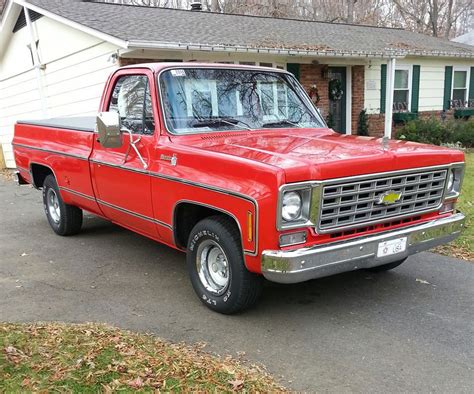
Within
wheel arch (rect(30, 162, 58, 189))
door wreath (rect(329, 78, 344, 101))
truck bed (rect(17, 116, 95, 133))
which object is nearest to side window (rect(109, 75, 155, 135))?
truck bed (rect(17, 116, 95, 133))

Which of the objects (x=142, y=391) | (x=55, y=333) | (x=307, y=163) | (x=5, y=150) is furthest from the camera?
(x=5, y=150)

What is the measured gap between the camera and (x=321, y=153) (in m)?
3.74

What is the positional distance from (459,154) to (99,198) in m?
3.58

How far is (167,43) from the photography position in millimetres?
9453

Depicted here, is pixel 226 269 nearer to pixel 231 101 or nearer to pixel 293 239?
pixel 293 239

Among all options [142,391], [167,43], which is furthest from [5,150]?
[142,391]

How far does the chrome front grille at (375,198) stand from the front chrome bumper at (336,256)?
0.44 feet

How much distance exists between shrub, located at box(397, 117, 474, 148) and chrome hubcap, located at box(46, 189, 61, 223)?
11.1 metres

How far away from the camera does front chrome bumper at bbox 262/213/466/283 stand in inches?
133

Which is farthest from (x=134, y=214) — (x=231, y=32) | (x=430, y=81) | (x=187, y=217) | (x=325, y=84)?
(x=430, y=81)

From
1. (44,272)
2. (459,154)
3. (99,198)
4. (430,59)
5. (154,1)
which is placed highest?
(154,1)

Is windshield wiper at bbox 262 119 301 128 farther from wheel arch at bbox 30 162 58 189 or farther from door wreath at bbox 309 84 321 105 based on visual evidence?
door wreath at bbox 309 84 321 105

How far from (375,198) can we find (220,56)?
8.33 metres

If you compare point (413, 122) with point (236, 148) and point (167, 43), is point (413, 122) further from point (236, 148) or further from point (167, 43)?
point (236, 148)
